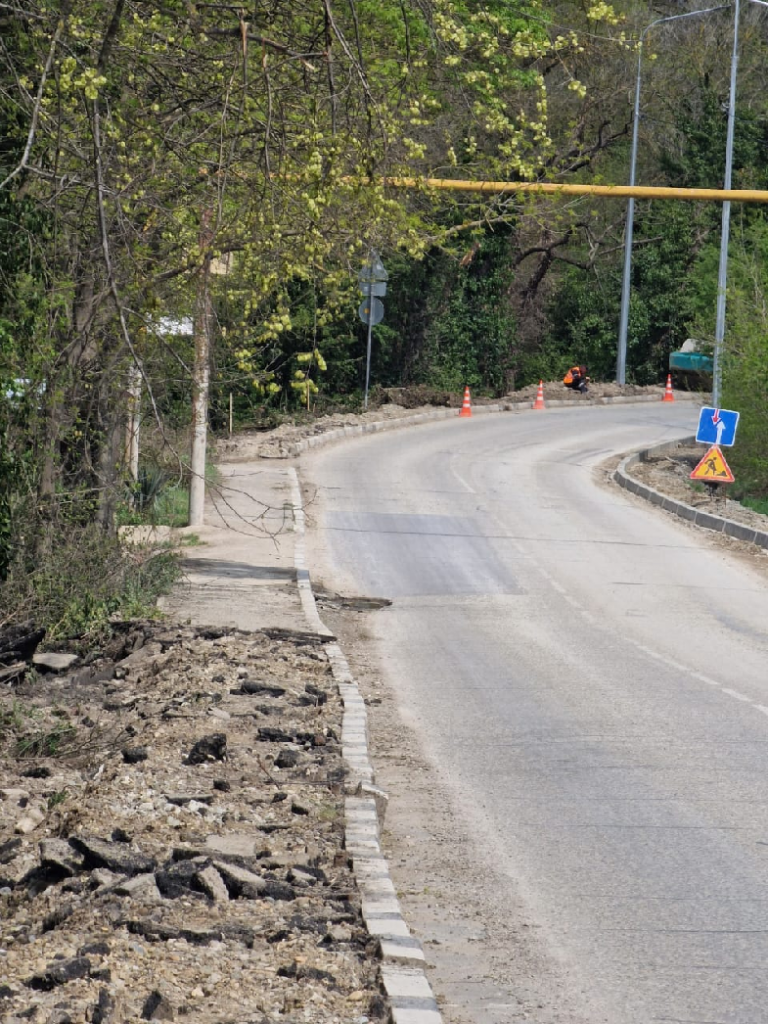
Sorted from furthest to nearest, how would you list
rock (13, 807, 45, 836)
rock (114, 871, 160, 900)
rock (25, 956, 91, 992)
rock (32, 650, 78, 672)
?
rock (32, 650, 78, 672) → rock (13, 807, 45, 836) → rock (114, 871, 160, 900) → rock (25, 956, 91, 992)

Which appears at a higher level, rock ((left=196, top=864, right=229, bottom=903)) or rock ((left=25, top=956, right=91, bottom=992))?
rock ((left=25, top=956, right=91, bottom=992))

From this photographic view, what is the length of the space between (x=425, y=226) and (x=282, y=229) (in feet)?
9.35

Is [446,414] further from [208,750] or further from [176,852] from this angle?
[176,852]

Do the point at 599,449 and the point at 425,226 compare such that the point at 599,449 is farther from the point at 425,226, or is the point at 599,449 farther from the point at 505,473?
the point at 425,226

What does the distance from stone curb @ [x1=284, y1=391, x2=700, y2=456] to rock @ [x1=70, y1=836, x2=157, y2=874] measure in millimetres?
26332

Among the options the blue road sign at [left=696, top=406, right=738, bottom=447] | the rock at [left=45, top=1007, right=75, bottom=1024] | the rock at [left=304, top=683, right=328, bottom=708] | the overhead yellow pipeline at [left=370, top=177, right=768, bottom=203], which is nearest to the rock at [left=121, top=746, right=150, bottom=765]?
the rock at [left=304, top=683, right=328, bottom=708]

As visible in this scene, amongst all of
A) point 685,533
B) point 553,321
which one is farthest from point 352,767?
point 553,321

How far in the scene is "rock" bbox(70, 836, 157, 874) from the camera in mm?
6172

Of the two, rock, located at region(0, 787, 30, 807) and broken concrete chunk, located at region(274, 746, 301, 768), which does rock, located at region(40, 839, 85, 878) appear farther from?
broken concrete chunk, located at region(274, 746, 301, 768)

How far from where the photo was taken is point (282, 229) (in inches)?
440

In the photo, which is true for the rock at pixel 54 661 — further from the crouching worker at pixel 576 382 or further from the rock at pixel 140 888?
the crouching worker at pixel 576 382

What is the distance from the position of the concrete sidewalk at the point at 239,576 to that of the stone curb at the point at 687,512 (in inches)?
281

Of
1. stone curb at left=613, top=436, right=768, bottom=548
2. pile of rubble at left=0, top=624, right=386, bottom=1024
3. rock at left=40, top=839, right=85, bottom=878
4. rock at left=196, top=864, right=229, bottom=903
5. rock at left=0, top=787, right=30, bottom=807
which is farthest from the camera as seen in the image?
stone curb at left=613, top=436, right=768, bottom=548

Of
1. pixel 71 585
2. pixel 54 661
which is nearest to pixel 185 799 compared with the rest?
pixel 54 661
